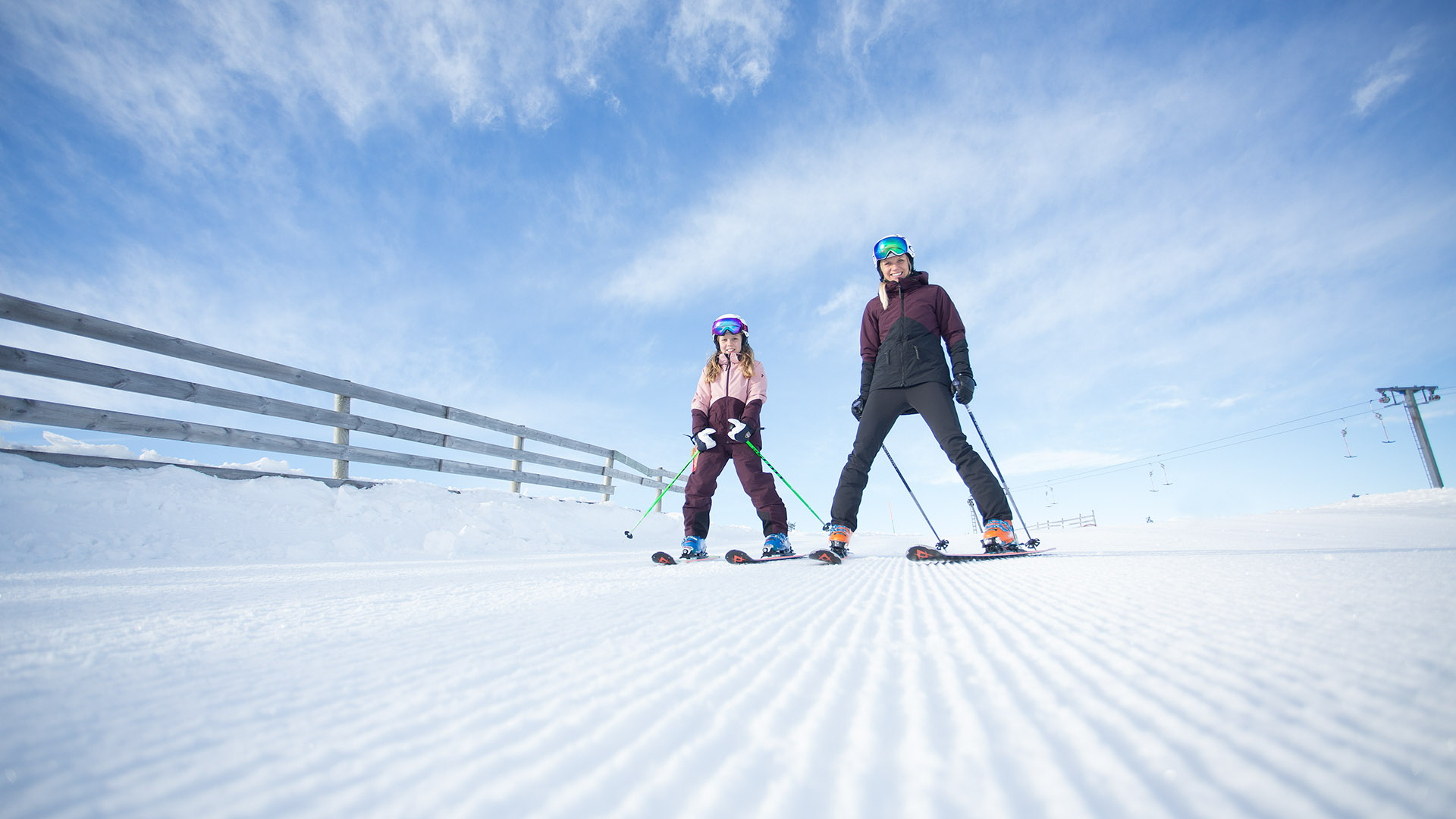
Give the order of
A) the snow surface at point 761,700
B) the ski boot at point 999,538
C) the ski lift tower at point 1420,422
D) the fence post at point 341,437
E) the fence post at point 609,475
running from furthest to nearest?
1. the ski lift tower at point 1420,422
2. the fence post at point 609,475
3. the fence post at point 341,437
4. the ski boot at point 999,538
5. the snow surface at point 761,700

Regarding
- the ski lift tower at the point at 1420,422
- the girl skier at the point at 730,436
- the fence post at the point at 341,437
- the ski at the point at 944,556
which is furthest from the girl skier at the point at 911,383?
the ski lift tower at the point at 1420,422

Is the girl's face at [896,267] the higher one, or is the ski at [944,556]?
the girl's face at [896,267]

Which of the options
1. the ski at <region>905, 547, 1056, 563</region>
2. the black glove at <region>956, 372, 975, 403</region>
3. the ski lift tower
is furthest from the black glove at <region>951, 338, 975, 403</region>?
the ski lift tower

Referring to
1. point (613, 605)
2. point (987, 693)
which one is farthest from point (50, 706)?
point (987, 693)

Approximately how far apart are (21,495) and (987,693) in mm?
5116

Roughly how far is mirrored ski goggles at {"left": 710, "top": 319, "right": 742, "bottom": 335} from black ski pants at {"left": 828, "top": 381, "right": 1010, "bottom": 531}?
1040 millimetres

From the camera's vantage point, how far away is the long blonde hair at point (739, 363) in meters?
3.59

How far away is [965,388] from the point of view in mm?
2969

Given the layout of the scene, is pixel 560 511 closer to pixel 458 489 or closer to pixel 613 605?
pixel 458 489

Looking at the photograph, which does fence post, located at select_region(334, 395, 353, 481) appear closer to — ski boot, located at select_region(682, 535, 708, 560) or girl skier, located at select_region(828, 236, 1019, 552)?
ski boot, located at select_region(682, 535, 708, 560)

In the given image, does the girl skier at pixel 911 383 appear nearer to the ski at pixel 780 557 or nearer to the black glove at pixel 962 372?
the black glove at pixel 962 372

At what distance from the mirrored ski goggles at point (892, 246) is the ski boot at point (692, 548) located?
2.12 metres

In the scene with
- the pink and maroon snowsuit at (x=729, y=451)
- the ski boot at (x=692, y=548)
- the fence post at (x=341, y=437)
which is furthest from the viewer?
the fence post at (x=341, y=437)

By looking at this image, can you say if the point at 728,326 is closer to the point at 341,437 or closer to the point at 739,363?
the point at 739,363
